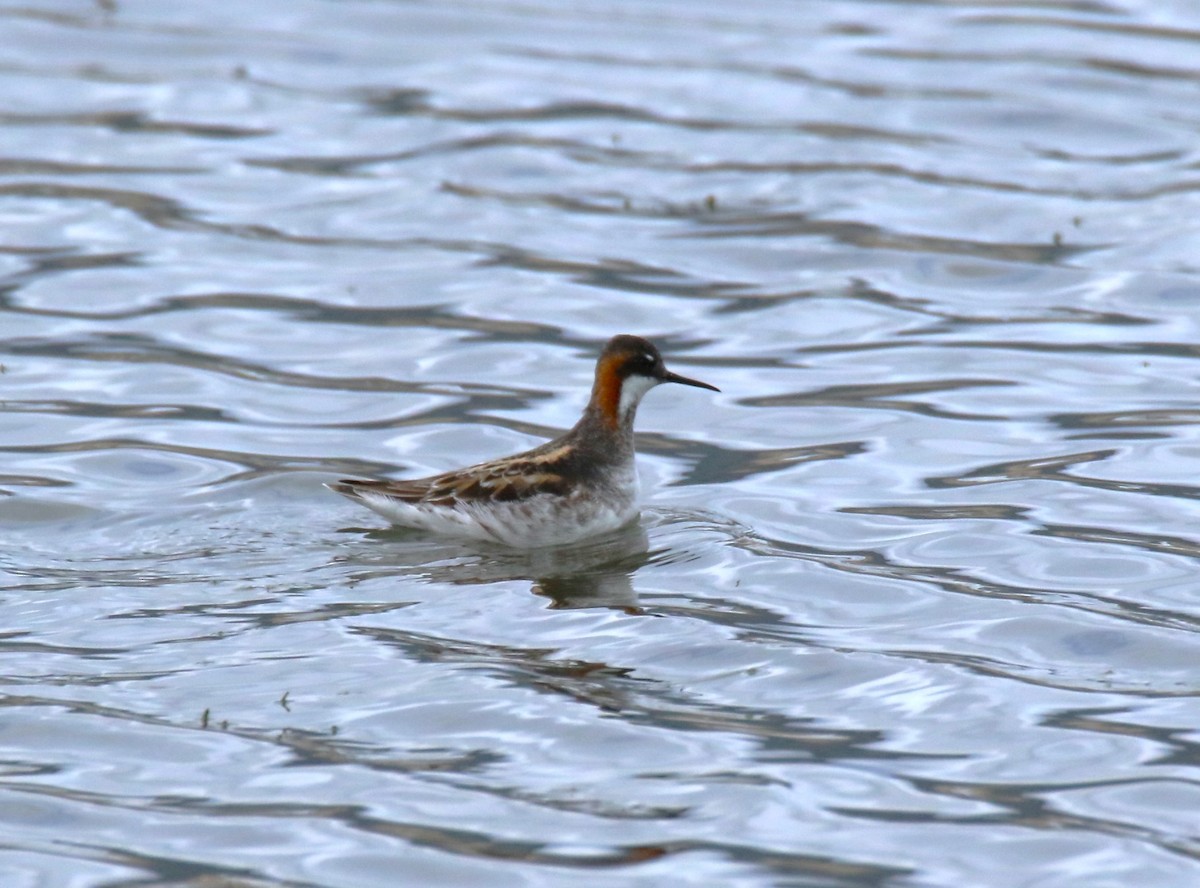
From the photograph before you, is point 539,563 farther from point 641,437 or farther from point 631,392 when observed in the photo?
point 641,437

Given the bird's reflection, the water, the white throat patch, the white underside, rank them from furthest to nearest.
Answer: the white throat patch, the white underside, the bird's reflection, the water

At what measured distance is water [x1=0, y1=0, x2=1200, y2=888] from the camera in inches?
306

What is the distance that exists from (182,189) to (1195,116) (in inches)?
409

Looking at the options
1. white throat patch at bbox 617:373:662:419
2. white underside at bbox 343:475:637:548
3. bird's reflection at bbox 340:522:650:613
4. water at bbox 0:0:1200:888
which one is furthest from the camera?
white throat patch at bbox 617:373:662:419

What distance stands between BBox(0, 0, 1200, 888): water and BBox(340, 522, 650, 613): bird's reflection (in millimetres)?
42

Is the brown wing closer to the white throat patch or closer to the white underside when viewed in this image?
the white underside

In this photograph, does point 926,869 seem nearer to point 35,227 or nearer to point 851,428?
point 851,428

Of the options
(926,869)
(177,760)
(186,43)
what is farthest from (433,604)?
(186,43)

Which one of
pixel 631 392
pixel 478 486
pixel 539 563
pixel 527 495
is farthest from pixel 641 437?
pixel 539 563

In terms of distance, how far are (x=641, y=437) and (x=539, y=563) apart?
267 cm

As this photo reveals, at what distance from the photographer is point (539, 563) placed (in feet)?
36.6

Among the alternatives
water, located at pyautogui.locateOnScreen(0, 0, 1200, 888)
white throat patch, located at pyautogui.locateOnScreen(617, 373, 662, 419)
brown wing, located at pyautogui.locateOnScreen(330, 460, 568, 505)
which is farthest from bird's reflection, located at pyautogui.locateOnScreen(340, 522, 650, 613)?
white throat patch, located at pyautogui.locateOnScreen(617, 373, 662, 419)

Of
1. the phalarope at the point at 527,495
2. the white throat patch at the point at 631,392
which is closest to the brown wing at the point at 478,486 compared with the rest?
the phalarope at the point at 527,495

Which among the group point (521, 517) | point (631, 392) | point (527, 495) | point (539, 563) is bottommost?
point (539, 563)
